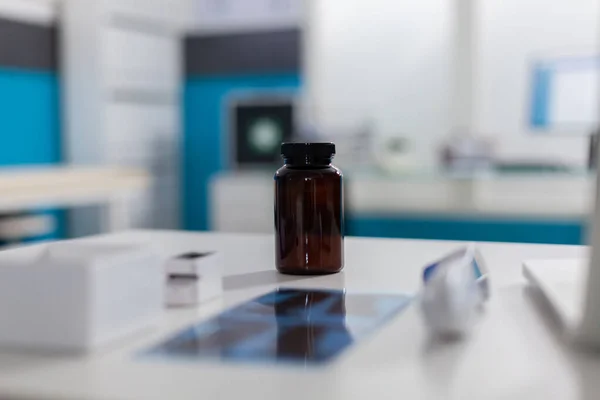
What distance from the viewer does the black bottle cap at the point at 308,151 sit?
95cm

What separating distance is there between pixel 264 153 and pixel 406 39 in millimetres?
1019

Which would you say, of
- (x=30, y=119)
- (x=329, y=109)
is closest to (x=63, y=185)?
(x=30, y=119)

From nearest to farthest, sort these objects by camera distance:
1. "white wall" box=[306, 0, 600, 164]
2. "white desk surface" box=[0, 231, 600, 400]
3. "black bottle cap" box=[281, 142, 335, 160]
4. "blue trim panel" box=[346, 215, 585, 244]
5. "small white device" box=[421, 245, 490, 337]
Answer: "white desk surface" box=[0, 231, 600, 400], "small white device" box=[421, 245, 490, 337], "black bottle cap" box=[281, 142, 335, 160], "blue trim panel" box=[346, 215, 585, 244], "white wall" box=[306, 0, 600, 164]

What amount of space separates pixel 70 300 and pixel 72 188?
3.04 m

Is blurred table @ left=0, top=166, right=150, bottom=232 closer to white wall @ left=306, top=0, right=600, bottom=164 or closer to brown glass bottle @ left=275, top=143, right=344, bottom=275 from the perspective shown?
white wall @ left=306, top=0, right=600, bottom=164

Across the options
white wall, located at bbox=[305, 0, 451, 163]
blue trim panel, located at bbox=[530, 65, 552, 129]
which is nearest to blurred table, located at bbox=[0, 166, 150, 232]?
white wall, located at bbox=[305, 0, 451, 163]

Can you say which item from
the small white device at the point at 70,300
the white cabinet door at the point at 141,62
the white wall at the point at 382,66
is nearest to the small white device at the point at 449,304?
the small white device at the point at 70,300

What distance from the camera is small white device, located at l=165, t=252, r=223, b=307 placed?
811 mm

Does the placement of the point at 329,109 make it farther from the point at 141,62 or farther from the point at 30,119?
the point at 30,119

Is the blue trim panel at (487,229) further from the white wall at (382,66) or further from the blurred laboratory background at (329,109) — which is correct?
the white wall at (382,66)

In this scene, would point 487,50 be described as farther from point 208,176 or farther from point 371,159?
point 208,176

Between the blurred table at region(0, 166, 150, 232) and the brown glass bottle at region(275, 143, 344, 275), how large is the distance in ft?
7.84

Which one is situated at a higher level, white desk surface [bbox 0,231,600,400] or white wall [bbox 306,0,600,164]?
white wall [bbox 306,0,600,164]

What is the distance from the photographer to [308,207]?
96 centimetres
